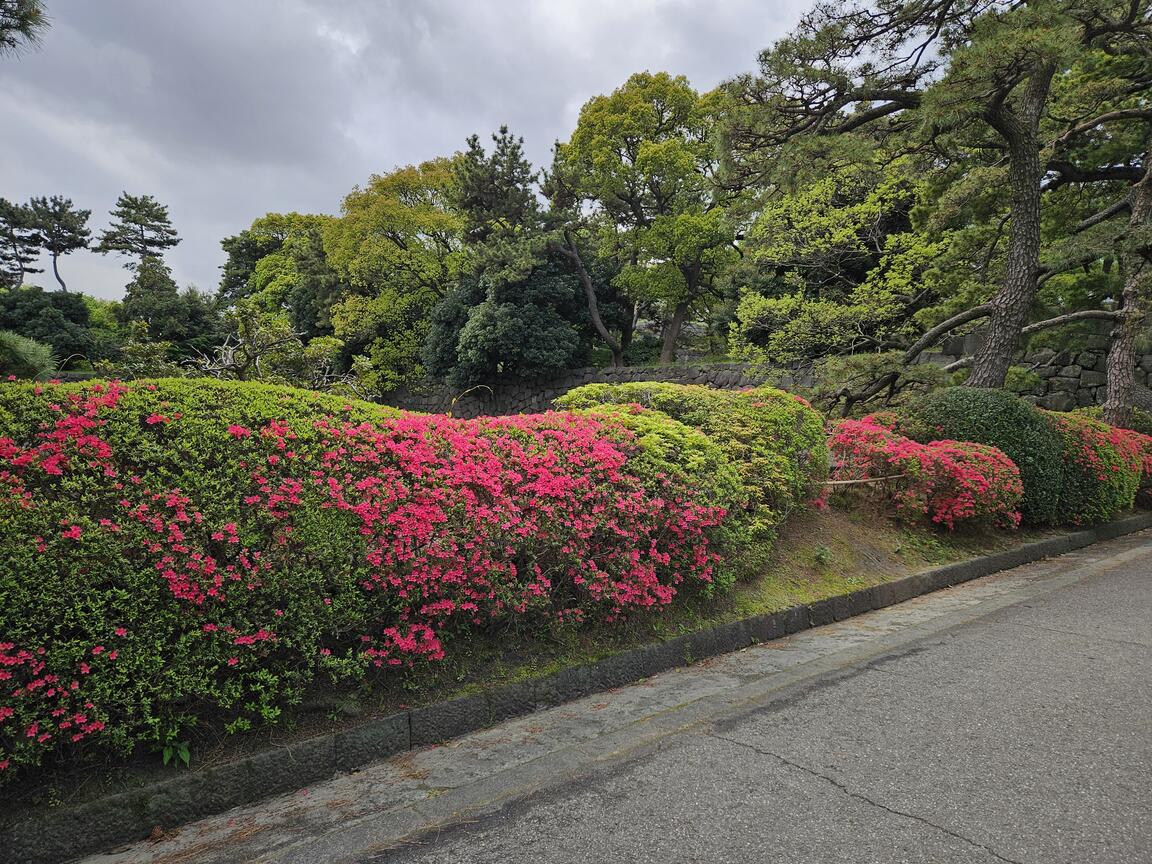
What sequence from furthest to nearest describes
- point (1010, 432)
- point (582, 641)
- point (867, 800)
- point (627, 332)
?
point (627, 332) → point (1010, 432) → point (582, 641) → point (867, 800)

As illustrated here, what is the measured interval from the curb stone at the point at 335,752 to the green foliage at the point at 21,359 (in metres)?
9.12

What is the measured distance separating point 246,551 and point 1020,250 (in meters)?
9.62

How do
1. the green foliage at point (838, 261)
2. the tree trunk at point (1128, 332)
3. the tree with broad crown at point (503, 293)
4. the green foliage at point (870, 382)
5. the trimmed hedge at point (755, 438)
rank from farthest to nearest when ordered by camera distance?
the tree with broad crown at point (503, 293), the green foliage at point (838, 261), the tree trunk at point (1128, 332), the green foliage at point (870, 382), the trimmed hedge at point (755, 438)

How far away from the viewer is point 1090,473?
7.23 m

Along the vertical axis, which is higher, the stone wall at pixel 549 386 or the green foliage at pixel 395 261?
the green foliage at pixel 395 261

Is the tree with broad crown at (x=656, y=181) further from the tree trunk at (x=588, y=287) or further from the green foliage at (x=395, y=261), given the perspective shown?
the green foliage at (x=395, y=261)

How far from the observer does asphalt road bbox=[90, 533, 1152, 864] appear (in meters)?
1.86

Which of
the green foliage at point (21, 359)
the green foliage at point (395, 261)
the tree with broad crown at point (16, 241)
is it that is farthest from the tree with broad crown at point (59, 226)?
the green foliage at point (21, 359)

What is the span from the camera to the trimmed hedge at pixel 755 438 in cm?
449

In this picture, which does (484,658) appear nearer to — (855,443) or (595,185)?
(855,443)

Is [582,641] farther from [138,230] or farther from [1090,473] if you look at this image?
[138,230]

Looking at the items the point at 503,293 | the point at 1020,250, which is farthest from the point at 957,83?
the point at 503,293

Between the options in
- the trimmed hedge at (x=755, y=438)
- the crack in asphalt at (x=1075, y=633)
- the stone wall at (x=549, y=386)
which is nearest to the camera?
the crack in asphalt at (x=1075, y=633)

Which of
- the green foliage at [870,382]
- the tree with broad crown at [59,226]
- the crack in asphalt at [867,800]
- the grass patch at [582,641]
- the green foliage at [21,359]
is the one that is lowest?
the crack in asphalt at [867,800]
